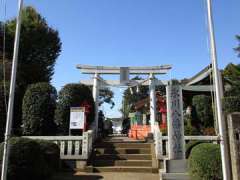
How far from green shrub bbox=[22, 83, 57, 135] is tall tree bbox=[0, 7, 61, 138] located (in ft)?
8.84

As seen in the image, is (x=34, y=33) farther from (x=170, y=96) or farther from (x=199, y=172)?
(x=199, y=172)

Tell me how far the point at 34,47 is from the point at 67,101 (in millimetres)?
7760

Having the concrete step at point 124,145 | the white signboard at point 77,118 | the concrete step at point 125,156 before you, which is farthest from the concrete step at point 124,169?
the white signboard at point 77,118

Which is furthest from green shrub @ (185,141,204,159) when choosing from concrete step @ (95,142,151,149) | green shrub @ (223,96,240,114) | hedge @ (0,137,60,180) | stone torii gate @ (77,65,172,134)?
stone torii gate @ (77,65,172,134)

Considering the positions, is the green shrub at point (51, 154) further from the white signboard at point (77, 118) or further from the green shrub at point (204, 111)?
the green shrub at point (204, 111)

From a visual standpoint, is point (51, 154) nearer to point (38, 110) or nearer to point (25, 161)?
point (25, 161)

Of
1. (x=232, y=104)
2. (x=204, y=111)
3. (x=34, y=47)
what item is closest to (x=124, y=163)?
(x=232, y=104)

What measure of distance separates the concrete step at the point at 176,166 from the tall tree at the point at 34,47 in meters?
9.55

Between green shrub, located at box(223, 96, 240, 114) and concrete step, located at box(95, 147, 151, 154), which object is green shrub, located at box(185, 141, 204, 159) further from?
green shrub, located at box(223, 96, 240, 114)

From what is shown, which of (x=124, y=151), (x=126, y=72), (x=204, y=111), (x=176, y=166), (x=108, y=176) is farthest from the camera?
(x=126, y=72)

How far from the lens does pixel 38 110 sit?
1259 cm

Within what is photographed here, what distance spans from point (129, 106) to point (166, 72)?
93.1ft

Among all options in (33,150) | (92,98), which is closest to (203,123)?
(92,98)

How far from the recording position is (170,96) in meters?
9.48
